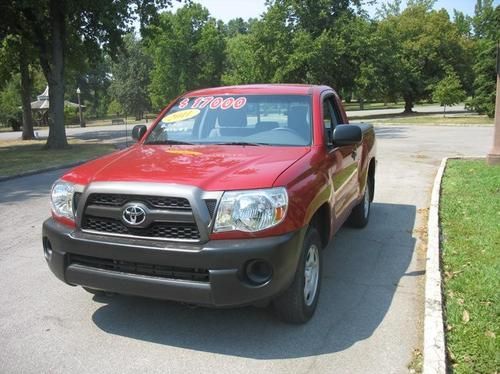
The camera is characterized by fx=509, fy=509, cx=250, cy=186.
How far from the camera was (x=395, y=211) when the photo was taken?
7941mm

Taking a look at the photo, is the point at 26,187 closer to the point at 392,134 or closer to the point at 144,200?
the point at 144,200

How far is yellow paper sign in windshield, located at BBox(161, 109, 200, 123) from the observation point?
5.05 meters

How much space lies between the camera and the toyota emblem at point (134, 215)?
3409mm

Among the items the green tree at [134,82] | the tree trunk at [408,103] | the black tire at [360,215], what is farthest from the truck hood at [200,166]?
the green tree at [134,82]

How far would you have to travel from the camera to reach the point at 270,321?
3.98m

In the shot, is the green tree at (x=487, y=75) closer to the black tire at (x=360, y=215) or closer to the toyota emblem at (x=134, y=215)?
the black tire at (x=360, y=215)

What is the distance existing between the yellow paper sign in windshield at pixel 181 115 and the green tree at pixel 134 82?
7598cm

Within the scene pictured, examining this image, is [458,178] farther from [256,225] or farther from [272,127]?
[256,225]

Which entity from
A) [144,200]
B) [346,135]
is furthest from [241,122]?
[144,200]

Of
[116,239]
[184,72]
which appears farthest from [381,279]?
[184,72]

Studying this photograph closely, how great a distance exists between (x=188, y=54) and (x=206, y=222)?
198ft

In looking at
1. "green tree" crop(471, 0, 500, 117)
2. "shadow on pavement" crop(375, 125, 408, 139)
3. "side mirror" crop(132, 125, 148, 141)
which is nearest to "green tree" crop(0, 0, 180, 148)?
"shadow on pavement" crop(375, 125, 408, 139)

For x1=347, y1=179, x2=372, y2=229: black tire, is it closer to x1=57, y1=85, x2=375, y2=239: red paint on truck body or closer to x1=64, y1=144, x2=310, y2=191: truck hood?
x1=57, y1=85, x2=375, y2=239: red paint on truck body

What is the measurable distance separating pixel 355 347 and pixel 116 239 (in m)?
1.84
